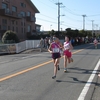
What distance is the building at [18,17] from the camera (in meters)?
48.1

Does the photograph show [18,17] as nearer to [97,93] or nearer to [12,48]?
[12,48]

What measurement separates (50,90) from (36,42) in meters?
29.5

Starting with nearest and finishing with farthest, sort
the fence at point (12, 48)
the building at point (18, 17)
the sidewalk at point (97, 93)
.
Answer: the sidewalk at point (97, 93) < the fence at point (12, 48) < the building at point (18, 17)

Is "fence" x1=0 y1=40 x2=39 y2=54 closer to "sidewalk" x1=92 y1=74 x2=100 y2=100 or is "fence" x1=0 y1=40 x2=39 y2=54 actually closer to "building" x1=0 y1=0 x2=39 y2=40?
"building" x1=0 y1=0 x2=39 y2=40

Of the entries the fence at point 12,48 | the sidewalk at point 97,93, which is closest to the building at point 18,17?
the fence at point 12,48

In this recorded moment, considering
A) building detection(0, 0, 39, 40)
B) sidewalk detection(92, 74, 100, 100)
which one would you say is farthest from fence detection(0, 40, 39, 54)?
sidewalk detection(92, 74, 100, 100)

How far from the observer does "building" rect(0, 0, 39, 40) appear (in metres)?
48.1

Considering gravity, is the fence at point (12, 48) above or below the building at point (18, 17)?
below

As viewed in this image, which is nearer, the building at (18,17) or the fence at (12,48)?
the fence at (12,48)

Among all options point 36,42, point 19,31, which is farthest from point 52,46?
point 19,31

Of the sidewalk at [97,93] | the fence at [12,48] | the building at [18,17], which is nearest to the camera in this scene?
the sidewalk at [97,93]

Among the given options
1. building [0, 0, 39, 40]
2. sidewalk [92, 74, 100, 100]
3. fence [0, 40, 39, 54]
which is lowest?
sidewalk [92, 74, 100, 100]

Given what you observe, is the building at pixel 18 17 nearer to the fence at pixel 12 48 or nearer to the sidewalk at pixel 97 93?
the fence at pixel 12 48

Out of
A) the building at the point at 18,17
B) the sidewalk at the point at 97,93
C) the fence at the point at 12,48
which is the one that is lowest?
the sidewalk at the point at 97,93
